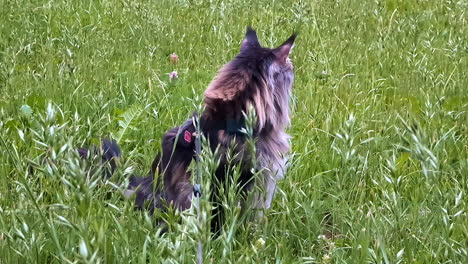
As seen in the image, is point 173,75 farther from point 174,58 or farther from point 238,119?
point 238,119

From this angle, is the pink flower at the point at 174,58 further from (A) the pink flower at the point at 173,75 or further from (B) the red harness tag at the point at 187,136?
(B) the red harness tag at the point at 187,136

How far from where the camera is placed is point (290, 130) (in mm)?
3807

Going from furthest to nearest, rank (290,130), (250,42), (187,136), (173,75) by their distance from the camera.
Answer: (173,75), (290,130), (250,42), (187,136)

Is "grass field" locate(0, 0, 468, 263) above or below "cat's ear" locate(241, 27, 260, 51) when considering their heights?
below

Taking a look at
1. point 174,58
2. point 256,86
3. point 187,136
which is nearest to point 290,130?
point 256,86

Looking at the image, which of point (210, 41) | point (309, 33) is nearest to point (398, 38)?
point (309, 33)

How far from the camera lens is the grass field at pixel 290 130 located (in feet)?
4.95

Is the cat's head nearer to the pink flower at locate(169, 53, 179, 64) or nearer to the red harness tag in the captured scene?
the red harness tag

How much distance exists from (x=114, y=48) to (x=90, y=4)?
4.74 feet

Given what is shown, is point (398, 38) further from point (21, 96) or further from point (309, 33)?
point (21, 96)

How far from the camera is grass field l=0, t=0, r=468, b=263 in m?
1.51

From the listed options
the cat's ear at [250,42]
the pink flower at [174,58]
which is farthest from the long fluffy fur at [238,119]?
the pink flower at [174,58]

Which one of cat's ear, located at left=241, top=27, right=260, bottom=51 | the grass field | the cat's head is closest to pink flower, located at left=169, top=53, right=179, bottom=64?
the grass field

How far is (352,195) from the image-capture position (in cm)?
263
